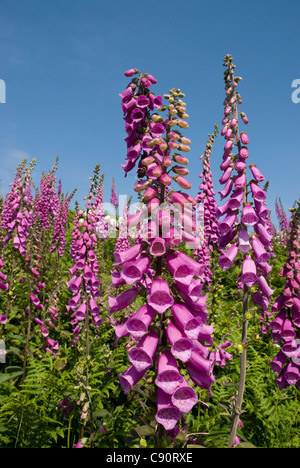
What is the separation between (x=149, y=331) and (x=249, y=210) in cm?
192

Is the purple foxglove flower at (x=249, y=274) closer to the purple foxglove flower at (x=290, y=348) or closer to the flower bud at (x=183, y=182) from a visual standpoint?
the flower bud at (x=183, y=182)

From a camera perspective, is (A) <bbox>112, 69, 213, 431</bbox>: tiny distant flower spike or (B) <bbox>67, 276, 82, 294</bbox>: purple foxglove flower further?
(B) <bbox>67, 276, 82, 294</bbox>: purple foxglove flower

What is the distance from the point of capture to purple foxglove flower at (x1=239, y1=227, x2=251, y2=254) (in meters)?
3.29

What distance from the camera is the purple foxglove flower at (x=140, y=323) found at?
1.94 m

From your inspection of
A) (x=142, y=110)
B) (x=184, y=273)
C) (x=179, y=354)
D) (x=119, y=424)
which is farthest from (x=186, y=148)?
(x=119, y=424)

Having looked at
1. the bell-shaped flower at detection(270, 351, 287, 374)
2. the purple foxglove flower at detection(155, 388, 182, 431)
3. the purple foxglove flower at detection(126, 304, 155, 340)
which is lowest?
the bell-shaped flower at detection(270, 351, 287, 374)

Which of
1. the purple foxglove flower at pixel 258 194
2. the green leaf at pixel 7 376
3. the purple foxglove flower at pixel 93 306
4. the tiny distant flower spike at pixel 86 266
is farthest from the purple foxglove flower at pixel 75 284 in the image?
the purple foxglove flower at pixel 258 194

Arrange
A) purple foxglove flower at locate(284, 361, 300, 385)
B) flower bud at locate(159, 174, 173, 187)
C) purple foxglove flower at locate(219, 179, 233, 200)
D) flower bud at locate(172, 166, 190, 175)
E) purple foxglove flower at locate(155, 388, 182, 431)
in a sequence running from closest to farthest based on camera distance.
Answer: purple foxglove flower at locate(155, 388, 182, 431), flower bud at locate(159, 174, 173, 187), flower bud at locate(172, 166, 190, 175), purple foxglove flower at locate(219, 179, 233, 200), purple foxglove flower at locate(284, 361, 300, 385)

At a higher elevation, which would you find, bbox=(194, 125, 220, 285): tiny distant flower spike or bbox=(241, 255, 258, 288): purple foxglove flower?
bbox=(194, 125, 220, 285): tiny distant flower spike

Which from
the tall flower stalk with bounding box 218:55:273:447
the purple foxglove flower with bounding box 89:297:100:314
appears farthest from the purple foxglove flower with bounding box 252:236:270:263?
the purple foxglove flower with bounding box 89:297:100:314

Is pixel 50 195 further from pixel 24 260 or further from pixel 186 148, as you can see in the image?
pixel 186 148

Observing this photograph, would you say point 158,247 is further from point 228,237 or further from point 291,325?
point 291,325

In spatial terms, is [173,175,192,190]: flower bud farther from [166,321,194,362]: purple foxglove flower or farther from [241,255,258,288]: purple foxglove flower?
[241,255,258,288]: purple foxglove flower

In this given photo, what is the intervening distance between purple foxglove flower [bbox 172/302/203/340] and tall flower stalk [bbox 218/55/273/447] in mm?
1225
